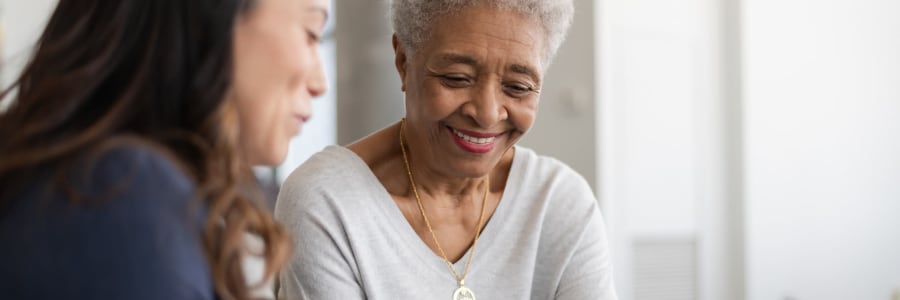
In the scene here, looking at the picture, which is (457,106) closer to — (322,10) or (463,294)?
(463,294)

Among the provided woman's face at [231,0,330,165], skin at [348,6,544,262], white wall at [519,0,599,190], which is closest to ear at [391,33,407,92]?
skin at [348,6,544,262]

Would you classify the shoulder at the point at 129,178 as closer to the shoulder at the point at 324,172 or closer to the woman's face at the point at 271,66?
the woman's face at the point at 271,66

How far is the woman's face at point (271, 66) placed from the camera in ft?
2.99

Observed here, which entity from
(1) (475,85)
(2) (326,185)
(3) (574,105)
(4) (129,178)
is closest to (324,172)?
(2) (326,185)

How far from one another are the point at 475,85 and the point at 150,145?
1.05 metres

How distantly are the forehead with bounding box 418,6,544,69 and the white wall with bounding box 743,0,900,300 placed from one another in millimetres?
2816

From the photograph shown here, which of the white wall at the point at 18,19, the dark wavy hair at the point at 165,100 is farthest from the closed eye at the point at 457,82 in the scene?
the white wall at the point at 18,19

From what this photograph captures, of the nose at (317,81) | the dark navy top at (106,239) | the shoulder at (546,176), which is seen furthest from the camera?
the shoulder at (546,176)

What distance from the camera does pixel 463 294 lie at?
1.84 meters

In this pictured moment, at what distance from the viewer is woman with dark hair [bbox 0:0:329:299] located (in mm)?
727

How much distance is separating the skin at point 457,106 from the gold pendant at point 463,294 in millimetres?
78

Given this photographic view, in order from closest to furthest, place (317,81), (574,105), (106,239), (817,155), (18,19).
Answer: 1. (106,239)
2. (317,81)
3. (574,105)
4. (18,19)
5. (817,155)

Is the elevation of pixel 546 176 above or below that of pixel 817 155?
above

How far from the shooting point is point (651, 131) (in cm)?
438
